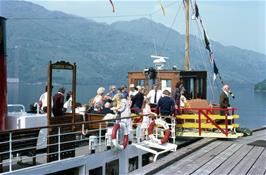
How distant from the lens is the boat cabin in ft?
54.9

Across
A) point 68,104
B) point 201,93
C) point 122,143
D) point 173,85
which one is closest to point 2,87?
point 122,143

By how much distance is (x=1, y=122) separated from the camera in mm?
9859

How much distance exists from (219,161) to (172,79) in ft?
20.7

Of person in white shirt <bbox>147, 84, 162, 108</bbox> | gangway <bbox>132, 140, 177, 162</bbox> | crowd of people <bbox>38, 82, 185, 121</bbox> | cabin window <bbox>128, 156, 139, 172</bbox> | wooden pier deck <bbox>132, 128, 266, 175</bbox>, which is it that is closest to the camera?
wooden pier deck <bbox>132, 128, 266, 175</bbox>

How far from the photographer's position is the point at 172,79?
16.7 metres

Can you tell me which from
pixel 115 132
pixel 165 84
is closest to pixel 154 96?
pixel 165 84

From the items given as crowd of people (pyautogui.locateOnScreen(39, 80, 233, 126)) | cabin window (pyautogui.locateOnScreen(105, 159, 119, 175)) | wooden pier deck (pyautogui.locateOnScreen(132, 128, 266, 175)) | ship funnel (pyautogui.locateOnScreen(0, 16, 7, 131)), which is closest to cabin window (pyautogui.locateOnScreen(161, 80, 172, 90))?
crowd of people (pyautogui.locateOnScreen(39, 80, 233, 126))

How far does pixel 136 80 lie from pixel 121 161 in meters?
6.59

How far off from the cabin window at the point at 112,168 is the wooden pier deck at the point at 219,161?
170cm

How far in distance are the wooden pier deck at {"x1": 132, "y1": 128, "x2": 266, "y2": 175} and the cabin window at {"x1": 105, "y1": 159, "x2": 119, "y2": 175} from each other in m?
1.70

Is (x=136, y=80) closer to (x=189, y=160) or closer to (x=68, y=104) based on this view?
(x=68, y=104)

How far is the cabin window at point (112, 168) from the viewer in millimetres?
11758

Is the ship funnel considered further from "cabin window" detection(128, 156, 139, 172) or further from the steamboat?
"cabin window" detection(128, 156, 139, 172)

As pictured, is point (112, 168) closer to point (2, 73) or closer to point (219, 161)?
point (219, 161)
